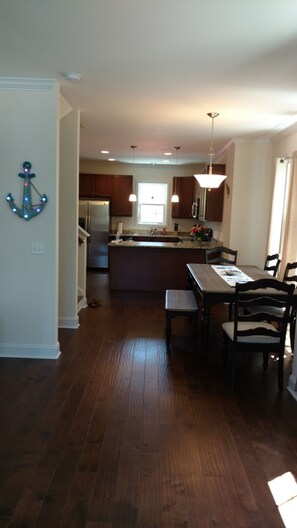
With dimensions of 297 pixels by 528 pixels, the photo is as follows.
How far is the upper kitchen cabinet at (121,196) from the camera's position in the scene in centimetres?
880

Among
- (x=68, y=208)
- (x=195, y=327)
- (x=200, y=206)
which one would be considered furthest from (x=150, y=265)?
(x=195, y=327)

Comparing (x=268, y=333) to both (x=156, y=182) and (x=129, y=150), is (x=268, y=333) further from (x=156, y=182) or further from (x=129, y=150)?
(x=156, y=182)

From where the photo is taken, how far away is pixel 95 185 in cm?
879

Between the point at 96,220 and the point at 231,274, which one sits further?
the point at 96,220

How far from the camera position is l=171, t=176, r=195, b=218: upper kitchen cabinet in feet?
28.7

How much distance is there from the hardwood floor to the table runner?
81 centimetres

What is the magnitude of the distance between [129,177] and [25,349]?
19.6 feet

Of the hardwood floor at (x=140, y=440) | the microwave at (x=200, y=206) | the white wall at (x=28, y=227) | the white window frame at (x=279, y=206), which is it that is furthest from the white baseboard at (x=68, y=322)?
the microwave at (x=200, y=206)

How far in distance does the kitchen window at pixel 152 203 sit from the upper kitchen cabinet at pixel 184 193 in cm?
45

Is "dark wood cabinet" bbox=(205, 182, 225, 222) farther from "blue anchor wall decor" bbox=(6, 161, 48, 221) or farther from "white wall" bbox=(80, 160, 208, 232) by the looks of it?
"blue anchor wall decor" bbox=(6, 161, 48, 221)

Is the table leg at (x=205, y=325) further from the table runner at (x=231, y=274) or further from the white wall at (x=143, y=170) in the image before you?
the white wall at (x=143, y=170)

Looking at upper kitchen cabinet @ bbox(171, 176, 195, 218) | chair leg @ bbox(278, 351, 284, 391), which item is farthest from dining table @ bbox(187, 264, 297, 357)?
upper kitchen cabinet @ bbox(171, 176, 195, 218)

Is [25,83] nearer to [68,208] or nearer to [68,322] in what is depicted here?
[68,208]

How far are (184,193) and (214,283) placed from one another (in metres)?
5.46
